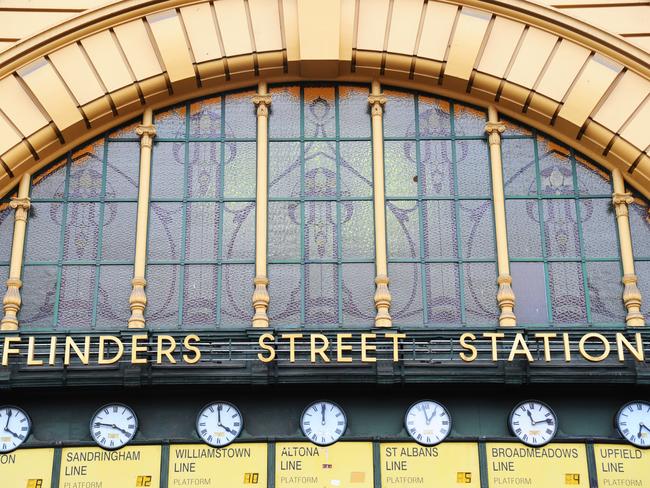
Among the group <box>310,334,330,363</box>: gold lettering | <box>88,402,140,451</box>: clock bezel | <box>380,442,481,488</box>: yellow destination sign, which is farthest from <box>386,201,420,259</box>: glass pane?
<box>88,402,140,451</box>: clock bezel

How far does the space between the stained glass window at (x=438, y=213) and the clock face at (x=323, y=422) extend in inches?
90.1

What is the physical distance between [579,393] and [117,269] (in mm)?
9165

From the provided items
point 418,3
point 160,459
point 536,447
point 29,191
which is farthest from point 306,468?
point 418,3

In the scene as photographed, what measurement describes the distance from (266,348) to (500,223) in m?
5.46

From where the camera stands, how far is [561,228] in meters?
24.7

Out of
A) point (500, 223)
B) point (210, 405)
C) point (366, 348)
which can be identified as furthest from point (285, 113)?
point (210, 405)

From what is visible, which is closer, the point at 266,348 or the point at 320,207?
the point at 266,348

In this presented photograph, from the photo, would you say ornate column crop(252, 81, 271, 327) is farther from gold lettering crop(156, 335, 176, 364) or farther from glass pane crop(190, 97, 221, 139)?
gold lettering crop(156, 335, 176, 364)

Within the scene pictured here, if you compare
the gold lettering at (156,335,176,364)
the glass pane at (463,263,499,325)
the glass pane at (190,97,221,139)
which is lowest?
the gold lettering at (156,335,176,364)

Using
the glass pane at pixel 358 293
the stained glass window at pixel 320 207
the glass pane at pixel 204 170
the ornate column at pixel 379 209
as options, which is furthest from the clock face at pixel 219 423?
the glass pane at pixel 204 170

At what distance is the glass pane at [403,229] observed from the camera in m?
24.4

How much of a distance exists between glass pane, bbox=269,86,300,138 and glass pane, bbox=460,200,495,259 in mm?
3862

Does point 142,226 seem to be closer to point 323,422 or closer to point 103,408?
point 103,408

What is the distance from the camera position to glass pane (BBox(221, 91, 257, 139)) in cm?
2564
